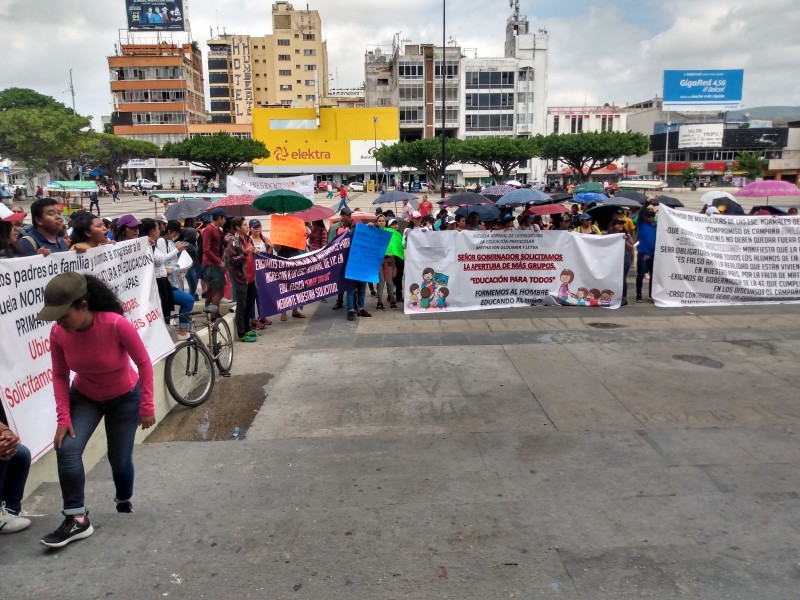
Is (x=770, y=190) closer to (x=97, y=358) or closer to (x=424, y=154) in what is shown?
(x=97, y=358)

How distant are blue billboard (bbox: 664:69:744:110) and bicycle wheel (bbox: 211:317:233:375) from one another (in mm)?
78874

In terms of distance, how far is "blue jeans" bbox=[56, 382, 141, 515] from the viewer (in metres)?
3.67

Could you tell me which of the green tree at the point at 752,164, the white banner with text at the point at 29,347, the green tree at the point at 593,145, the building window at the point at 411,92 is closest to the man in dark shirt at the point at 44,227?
the white banner with text at the point at 29,347

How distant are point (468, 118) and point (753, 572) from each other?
298 ft

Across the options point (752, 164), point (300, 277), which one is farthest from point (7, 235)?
point (752, 164)

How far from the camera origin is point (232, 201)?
1453 centimetres

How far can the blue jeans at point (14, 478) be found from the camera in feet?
12.2

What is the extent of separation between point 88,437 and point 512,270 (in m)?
8.23

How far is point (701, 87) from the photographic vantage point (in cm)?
7406

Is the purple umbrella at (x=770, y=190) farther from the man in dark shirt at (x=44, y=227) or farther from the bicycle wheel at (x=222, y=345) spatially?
the man in dark shirt at (x=44, y=227)

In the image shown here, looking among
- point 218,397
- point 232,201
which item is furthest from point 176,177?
point 218,397

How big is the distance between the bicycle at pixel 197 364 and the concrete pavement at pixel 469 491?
1.82 feet

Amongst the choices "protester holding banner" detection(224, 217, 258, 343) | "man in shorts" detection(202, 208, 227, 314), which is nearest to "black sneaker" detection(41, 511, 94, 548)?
"man in shorts" detection(202, 208, 227, 314)

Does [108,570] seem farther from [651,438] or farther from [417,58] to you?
[417,58]
